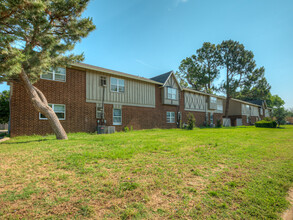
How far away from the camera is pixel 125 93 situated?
1560 cm

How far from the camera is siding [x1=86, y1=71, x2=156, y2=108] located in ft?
44.0

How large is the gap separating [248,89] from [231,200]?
122 feet

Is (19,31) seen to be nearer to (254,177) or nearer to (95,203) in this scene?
(95,203)

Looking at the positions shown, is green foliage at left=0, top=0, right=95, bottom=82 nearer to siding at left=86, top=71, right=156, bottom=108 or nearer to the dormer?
siding at left=86, top=71, right=156, bottom=108

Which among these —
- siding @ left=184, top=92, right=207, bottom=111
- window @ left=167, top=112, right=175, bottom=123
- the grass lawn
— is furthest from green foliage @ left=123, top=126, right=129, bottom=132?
siding @ left=184, top=92, right=207, bottom=111

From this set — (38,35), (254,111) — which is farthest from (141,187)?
(254,111)

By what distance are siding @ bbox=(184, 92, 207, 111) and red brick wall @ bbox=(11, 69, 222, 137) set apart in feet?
23.9

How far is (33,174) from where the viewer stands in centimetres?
358

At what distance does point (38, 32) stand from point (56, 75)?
177 inches

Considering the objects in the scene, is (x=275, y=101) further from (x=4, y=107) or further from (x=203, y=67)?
(x=4, y=107)

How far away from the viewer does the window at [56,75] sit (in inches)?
446

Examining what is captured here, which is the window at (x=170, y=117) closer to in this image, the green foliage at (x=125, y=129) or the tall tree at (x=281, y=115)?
the green foliage at (x=125, y=129)

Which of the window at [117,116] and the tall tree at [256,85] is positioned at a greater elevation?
the tall tree at [256,85]

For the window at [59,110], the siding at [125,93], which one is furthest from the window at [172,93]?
the window at [59,110]
